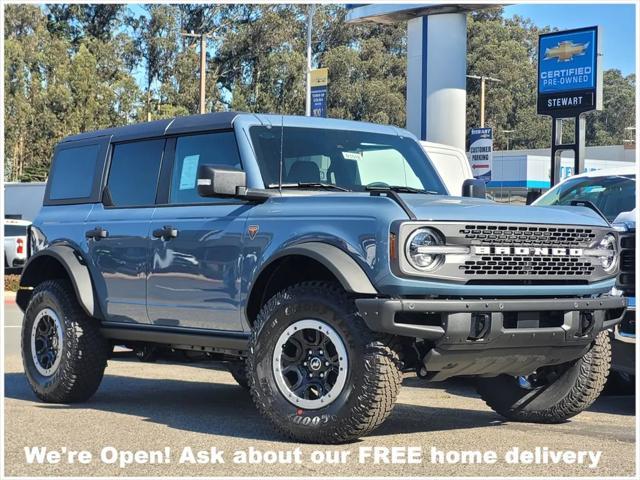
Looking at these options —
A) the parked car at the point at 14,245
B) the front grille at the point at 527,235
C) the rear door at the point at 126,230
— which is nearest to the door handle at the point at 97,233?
the rear door at the point at 126,230

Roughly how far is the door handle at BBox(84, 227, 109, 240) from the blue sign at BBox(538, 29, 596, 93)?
11957mm

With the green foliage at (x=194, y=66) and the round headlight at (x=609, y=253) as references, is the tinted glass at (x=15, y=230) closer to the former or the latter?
the green foliage at (x=194, y=66)

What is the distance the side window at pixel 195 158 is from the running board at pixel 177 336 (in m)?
0.90

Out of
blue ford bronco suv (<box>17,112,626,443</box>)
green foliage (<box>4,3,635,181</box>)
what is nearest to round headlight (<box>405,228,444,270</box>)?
blue ford bronco suv (<box>17,112,626,443</box>)

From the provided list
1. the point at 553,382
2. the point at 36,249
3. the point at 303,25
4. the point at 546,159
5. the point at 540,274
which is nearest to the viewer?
the point at 540,274

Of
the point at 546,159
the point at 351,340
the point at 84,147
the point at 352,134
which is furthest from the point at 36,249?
the point at 546,159

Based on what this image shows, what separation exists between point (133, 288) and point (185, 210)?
0.73 meters

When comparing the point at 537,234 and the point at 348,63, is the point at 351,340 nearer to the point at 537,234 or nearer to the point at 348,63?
the point at 537,234

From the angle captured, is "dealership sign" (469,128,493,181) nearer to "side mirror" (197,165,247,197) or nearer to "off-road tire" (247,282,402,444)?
"side mirror" (197,165,247,197)

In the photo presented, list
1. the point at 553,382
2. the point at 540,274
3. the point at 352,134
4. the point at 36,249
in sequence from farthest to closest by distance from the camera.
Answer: the point at 36,249 < the point at 352,134 < the point at 553,382 < the point at 540,274

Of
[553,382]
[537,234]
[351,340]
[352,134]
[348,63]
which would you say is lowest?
[553,382]

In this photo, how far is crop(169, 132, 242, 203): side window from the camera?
7613 mm

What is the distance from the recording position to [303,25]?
67.4 meters

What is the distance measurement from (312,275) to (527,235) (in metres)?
1.35
